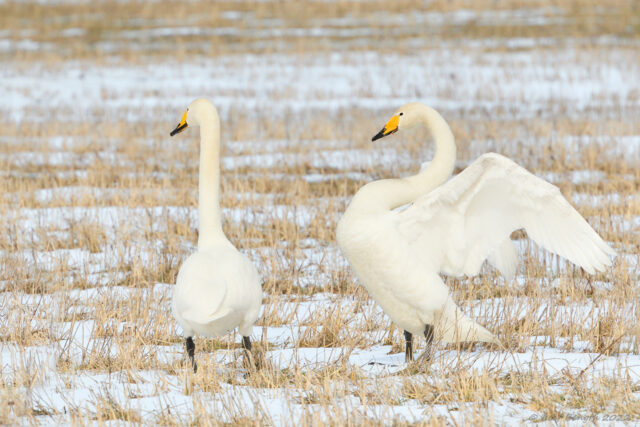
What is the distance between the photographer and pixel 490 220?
534cm

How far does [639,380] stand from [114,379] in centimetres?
248

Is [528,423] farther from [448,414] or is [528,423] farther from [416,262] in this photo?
[416,262]

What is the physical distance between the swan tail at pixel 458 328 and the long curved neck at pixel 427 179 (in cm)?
59

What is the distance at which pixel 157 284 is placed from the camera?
280 inches

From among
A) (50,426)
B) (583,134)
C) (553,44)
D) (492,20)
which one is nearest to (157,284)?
(50,426)

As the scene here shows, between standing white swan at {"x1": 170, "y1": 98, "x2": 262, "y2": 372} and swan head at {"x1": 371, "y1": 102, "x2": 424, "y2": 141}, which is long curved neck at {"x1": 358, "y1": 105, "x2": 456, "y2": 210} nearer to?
swan head at {"x1": 371, "y1": 102, "x2": 424, "y2": 141}

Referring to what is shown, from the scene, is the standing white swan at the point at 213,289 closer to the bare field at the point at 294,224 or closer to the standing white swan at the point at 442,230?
the bare field at the point at 294,224

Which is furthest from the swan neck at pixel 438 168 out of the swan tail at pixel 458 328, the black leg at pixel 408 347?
the black leg at pixel 408 347

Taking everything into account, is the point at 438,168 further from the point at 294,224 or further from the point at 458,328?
the point at 294,224

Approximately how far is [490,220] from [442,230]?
0.89 feet

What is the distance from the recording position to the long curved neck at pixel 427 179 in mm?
5031

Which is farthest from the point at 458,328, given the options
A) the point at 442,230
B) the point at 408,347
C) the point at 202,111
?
the point at 202,111

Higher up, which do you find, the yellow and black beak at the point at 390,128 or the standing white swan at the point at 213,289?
the yellow and black beak at the point at 390,128

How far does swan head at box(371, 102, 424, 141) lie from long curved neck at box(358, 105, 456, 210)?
133 millimetres
